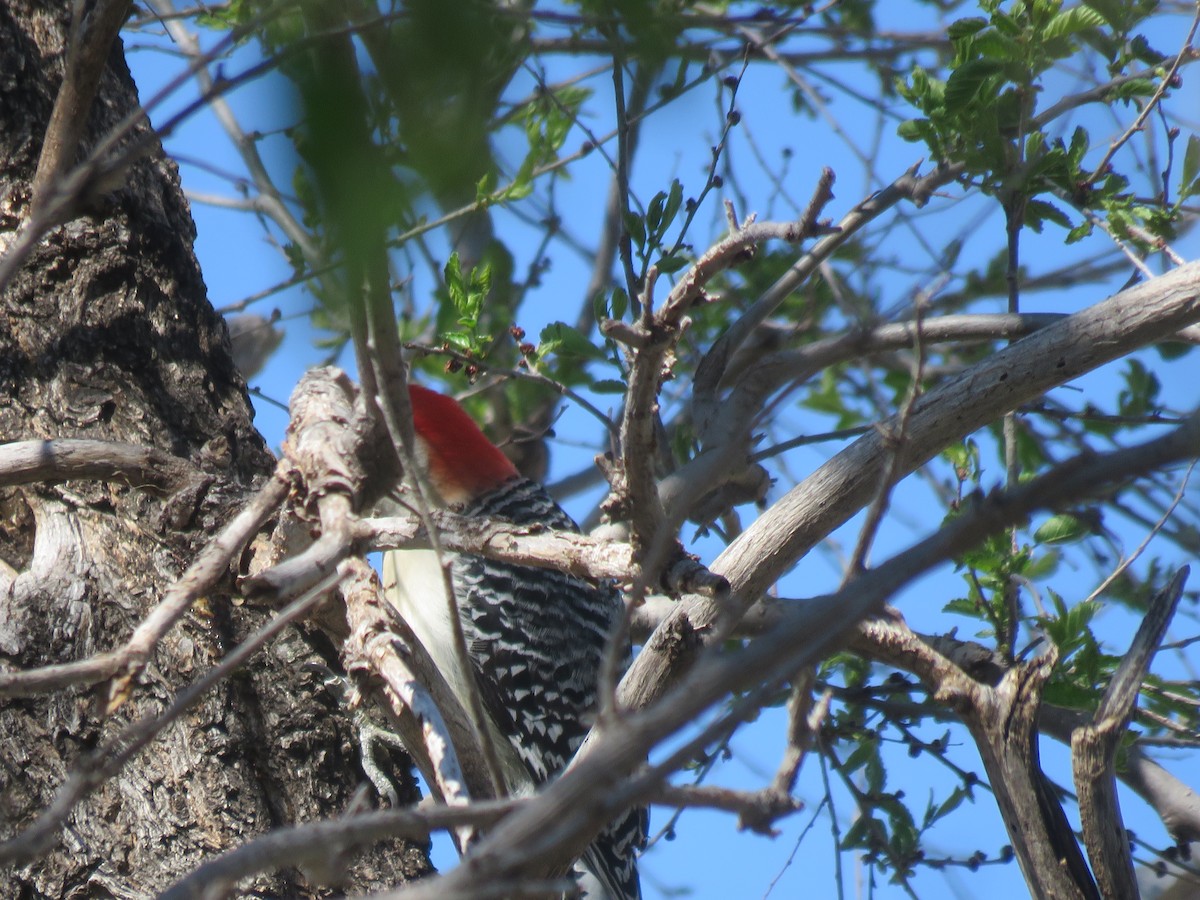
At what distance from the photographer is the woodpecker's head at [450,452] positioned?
510 centimetres

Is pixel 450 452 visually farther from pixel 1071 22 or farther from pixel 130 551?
pixel 1071 22

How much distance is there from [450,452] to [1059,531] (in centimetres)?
262

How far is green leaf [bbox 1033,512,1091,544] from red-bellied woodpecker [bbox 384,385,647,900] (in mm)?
1738

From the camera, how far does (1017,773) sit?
2.65m

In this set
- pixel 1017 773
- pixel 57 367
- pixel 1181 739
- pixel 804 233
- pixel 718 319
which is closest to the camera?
pixel 804 233

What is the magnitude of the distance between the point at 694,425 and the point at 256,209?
2858mm

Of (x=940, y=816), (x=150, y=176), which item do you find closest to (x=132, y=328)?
(x=150, y=176)

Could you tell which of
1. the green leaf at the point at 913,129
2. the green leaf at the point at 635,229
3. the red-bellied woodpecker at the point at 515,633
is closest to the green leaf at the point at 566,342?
the green leaf at the point at 635,229

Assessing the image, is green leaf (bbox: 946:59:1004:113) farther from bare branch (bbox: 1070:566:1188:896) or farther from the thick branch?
bare branch (bbox: 1070:566:1188:896)

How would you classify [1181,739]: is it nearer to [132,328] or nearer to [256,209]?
[132,328]

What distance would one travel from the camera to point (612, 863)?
4.22 meters

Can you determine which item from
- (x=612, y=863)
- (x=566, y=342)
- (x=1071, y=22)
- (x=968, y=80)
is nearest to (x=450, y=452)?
(x=566, y=342)

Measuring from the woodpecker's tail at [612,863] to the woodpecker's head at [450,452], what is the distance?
164 cm

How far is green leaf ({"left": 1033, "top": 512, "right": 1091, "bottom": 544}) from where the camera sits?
3619mm
